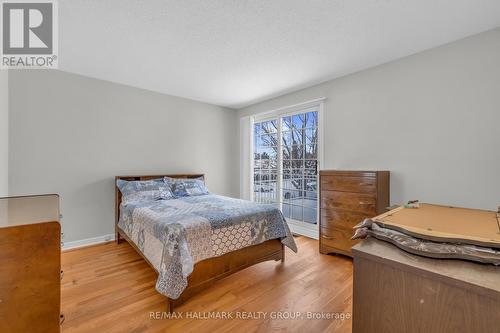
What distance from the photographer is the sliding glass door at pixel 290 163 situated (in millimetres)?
3488

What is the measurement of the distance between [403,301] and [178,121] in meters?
3.89

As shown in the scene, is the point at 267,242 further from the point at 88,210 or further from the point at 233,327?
the point at 88,210

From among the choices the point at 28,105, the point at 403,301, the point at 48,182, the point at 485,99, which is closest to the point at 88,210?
the point at 48,182

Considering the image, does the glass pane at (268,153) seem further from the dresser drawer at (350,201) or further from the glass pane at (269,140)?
the dresser drawer at (350,201)

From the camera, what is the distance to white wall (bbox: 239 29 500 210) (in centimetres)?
201

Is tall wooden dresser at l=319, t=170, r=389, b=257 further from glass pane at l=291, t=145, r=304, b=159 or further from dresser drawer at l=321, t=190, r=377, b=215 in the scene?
glass pane at l=291, t=145, r=304, b=159

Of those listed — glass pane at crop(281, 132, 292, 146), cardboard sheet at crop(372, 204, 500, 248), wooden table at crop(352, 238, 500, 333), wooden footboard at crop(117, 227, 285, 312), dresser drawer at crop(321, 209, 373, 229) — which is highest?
glass pane at crop(281, 132, 292, 146)

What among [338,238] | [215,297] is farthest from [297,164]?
[215,297]

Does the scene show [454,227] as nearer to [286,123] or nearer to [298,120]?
[298,120]

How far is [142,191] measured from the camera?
3.04 metres

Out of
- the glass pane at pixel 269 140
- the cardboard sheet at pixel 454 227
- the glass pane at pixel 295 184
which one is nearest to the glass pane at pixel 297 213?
the glass pane at pixel 295 184

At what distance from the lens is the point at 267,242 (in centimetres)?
243

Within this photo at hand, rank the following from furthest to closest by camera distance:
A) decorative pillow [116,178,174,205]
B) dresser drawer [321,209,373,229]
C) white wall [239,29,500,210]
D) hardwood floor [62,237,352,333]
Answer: decorative pillow [116,178,174,205] → dresser drawer [321,209,373,229] → white wall [239,29,500,210] → hardwood floor [62,237,352,333]

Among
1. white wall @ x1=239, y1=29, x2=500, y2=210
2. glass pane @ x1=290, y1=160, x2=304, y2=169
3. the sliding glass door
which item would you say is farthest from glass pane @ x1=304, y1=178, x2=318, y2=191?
white wall @ x1=239, y1=29, x2=500, y2=210
